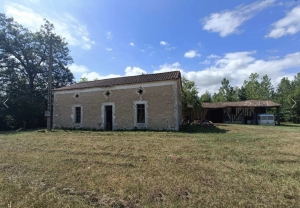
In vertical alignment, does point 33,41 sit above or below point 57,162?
above

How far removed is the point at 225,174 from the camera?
4.13 metres

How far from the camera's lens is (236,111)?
24.3m

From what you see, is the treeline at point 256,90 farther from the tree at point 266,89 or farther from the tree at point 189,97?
the tree at point 189,97

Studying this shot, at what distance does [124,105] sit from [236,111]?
1756 cm

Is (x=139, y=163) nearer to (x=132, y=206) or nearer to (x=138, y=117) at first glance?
(x=132, y=206)

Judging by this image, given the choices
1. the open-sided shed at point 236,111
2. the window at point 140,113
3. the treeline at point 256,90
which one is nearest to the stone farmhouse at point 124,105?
the window at point 140,113

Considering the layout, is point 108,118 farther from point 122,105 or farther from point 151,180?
point 151,180

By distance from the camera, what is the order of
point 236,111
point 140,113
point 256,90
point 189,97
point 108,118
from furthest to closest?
1. point 256,90
2. point 236,111
3. point 189,97
4. point 108,118
5. point 140,113

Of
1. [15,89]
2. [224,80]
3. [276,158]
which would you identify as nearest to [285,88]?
[224,80]

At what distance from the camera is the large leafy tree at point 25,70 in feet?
64.9

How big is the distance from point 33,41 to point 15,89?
6.75 meters

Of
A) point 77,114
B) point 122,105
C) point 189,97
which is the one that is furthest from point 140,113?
point 189,97

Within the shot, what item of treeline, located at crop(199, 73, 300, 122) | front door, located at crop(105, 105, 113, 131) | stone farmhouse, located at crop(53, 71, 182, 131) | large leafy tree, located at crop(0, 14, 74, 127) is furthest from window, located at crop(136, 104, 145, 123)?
treeline, located at crop(199, 73, 300, 122)

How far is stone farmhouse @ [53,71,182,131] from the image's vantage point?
13250 mm
